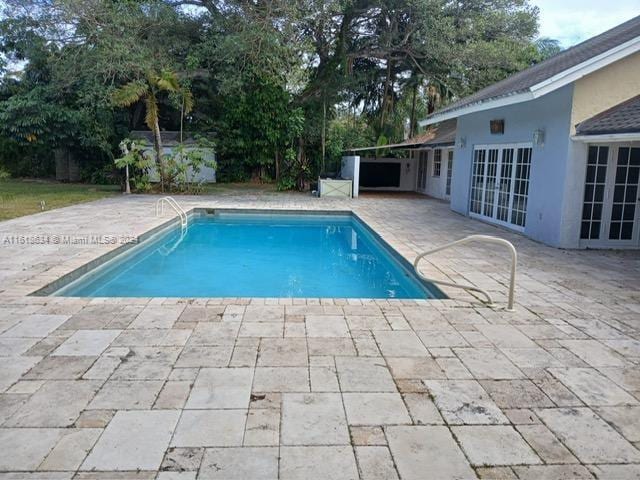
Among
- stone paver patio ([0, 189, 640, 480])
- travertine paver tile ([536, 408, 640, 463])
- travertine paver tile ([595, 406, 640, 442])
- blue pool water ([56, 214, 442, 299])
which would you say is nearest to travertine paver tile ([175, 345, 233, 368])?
stone paver patio ([0, 189, 640, 480])

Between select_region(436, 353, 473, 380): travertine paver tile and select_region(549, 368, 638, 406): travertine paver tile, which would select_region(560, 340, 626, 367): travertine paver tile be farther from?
select_region(436, 353, 473, 380): travertine paver tile

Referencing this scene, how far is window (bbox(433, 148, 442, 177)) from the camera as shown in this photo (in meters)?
19.6

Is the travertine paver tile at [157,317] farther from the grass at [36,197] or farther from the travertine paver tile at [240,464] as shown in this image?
the grass at [36,197]

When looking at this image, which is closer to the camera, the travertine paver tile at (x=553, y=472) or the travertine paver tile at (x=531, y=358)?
the travertine paver tile at (x=553, y=472)

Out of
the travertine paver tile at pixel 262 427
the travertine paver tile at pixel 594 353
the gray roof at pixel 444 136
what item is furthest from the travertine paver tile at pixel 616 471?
the gray roof at pixel 444 136

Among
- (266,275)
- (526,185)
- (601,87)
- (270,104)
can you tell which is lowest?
(266,275)

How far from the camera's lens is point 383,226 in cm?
1151

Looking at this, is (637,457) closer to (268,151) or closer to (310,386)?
(310,386)

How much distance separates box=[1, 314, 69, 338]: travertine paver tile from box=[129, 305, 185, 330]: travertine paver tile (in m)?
0.70

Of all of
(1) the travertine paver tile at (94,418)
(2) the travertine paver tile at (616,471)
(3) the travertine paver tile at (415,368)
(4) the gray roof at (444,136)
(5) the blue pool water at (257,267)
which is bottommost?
(5) the blue pool water at (257,267)

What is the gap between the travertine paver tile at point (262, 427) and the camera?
2689mm

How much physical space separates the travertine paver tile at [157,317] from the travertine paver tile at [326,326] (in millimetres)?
1317

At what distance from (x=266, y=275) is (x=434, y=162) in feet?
45.1

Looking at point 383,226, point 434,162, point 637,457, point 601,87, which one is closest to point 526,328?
point 637,457
